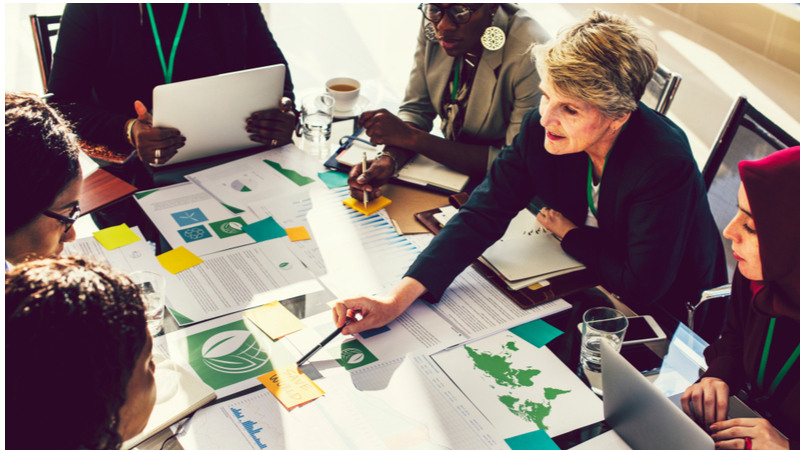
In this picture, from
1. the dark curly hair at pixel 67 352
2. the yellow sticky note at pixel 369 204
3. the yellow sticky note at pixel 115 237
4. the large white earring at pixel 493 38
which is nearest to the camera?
the dark curly hair at pixel 67 352

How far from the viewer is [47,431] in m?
0.59

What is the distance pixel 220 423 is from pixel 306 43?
4.32m

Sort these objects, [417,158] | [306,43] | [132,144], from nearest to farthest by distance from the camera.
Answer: [132,144], [417,158], [306,43]

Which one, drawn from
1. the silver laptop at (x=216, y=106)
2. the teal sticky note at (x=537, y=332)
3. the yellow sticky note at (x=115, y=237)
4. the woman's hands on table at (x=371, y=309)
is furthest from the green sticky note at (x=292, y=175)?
the teal sticky note at (x=537, y=332)

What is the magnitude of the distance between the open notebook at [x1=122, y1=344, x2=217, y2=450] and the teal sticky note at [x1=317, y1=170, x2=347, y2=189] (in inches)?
32.9

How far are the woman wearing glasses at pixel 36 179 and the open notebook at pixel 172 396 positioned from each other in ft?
1.06

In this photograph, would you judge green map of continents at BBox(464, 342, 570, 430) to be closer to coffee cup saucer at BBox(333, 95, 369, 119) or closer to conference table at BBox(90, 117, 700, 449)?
conference table at BBox(90, 117, 700, 449)

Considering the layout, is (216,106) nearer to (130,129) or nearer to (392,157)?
(130,129)

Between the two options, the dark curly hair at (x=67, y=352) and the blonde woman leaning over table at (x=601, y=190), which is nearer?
the dark curly hair at (x=67, y=352)

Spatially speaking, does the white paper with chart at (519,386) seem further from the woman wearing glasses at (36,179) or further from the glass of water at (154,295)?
the woman wearing glasses at (36,179)

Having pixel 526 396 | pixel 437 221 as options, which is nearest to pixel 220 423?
pixel 526 396

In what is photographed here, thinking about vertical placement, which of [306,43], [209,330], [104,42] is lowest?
[306,43]

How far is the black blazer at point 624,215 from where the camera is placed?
134 centimetres

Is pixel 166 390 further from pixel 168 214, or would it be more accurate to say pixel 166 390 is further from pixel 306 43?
pixel 306 43
